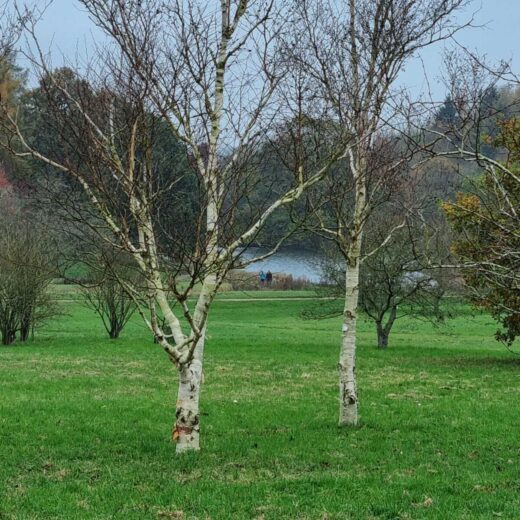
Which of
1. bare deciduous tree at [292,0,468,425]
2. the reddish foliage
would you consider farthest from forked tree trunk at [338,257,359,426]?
the reddish foliage

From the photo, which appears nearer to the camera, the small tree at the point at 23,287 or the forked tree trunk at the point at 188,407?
the forked tree trunk at the point at 188,407

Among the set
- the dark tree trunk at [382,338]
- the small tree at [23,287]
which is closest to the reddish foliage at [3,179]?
the small tree at [23,287]

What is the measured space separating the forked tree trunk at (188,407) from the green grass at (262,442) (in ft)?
0.77

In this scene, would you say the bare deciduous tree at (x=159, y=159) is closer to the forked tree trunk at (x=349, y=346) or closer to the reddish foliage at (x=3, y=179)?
the forked tree trunk at (x=349, y=346)

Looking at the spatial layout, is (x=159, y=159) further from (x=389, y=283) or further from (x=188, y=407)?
(x=389, y=283)

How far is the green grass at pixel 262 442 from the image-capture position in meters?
5.56

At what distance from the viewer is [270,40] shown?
780 cm

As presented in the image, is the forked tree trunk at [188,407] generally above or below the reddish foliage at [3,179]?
below

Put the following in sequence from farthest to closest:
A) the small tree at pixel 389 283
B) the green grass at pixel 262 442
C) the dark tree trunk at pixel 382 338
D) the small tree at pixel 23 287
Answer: the small tree at pixel 23 287
the dark tree trunk at pixel 382 338
the small tree at pixel 389 283
the green grass at pixel 262 442

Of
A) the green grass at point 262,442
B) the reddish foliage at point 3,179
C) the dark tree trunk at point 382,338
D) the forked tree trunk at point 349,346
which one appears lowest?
the green grass at point 262,442

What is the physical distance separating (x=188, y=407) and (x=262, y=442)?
1.51 metres

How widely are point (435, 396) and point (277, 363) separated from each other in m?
6.15

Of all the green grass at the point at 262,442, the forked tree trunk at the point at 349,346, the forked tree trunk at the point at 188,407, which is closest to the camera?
the green grass at the point at 262,442

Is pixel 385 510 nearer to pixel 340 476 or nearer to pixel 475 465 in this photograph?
pixel 340 476
